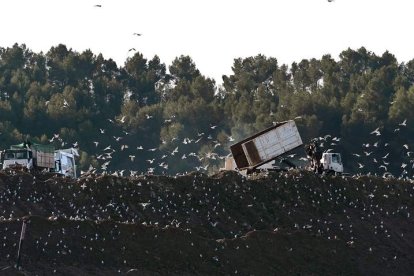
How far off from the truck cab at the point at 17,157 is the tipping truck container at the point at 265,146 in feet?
42.8

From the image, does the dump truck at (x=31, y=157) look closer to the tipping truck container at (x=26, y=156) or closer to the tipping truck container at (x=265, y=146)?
the tipping truck container at (x=26, y=156)

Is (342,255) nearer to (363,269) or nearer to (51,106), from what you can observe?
(363,269)

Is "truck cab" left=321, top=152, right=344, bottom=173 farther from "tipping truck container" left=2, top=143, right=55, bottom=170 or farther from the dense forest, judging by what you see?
the dense forest

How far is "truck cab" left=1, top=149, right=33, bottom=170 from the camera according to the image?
82.5 meters

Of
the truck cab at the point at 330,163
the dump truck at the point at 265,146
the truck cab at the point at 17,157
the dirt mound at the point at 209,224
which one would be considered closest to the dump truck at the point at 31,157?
the truck cab at the point at 17,157

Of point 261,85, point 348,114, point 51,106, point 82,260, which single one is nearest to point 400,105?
point 348,114

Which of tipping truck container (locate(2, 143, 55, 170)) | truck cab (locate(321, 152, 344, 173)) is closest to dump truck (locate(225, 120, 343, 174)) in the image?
truck cab (locate(321, 152, 344, 173))

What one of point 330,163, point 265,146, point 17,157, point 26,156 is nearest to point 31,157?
point 26,156

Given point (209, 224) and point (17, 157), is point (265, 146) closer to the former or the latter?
point (209, 224)

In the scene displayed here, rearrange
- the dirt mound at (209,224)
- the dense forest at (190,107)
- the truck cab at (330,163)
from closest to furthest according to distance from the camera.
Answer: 1. the dirt mound at (209,224)
2. the truck cab at (330,163)
3. the dense forest at (190,107)

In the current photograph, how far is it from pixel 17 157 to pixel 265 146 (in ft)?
52.5

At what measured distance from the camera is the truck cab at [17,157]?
8250 centimetres

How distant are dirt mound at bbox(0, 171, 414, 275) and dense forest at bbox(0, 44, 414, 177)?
3531 centimetres

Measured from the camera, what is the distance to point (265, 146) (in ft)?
271
